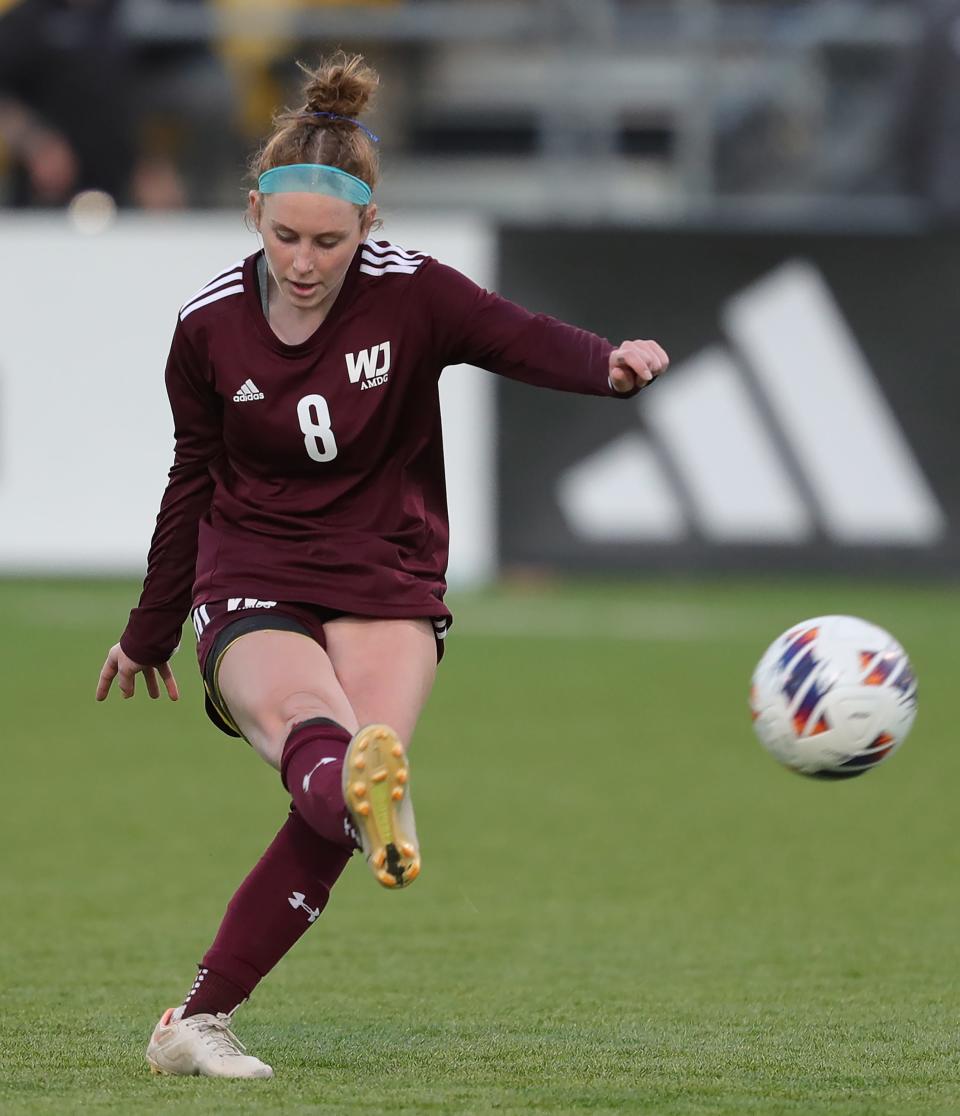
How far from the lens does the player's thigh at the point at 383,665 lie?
165 inches

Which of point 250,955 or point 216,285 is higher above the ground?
point 216,285

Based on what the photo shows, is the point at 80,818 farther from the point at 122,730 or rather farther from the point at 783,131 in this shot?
the point at 783,131

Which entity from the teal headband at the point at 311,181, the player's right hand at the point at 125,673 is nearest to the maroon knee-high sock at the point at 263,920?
the player's right hand at the point at 125,673

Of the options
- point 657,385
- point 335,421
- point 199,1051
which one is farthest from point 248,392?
point 657,385

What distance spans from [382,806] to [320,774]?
187 millimetres

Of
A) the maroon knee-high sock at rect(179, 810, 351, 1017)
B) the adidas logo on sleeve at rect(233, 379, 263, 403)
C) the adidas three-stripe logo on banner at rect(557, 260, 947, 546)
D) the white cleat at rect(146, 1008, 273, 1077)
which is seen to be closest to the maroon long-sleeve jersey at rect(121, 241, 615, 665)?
the adidas logo on sleeve at rect(233, 379, 263, 403)

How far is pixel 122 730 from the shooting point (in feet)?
31.2

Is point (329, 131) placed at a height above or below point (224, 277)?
above

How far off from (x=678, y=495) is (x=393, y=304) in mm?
9579

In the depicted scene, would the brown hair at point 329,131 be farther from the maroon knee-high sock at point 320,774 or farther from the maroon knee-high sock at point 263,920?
the maroon knee-high sock at point 263,920

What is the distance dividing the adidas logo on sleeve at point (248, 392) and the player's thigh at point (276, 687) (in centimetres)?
45

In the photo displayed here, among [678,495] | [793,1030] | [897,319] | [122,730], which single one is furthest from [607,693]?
[793,1030]

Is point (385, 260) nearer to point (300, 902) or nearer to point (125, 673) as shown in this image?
point (125, 673)

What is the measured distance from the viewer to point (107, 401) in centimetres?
1394
